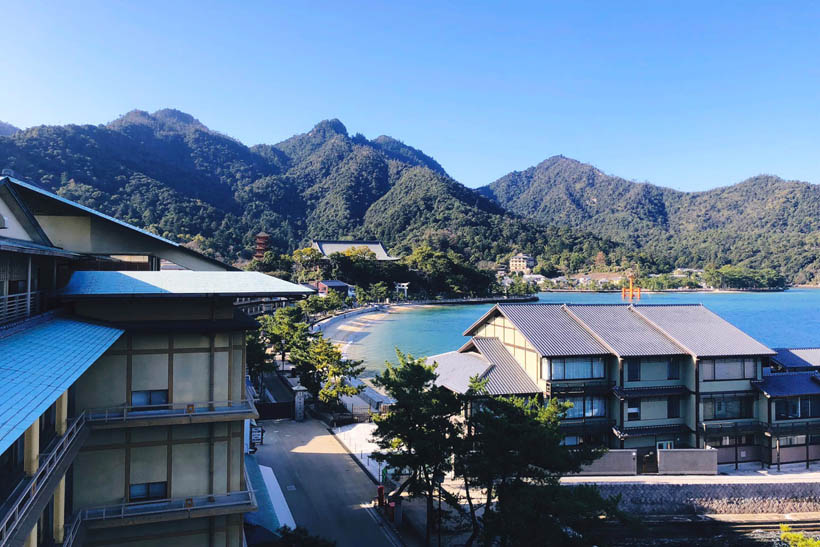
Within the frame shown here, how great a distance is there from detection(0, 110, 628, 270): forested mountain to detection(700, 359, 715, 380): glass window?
7985cm

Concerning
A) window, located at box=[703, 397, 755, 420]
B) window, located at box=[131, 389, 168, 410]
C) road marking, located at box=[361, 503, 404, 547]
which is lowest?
road marking, located at box=[361, 503, 404, 547]

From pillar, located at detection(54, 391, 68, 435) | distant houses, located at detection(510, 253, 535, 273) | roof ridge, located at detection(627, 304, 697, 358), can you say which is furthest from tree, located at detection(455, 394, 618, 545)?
distant houses, located at detection(510, 253, 535, 273)

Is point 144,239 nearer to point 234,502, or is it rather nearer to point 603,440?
point 234,502

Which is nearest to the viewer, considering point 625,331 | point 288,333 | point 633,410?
point 633,410

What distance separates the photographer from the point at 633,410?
53.2ft

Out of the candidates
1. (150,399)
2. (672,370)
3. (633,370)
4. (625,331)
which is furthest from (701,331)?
(150,399)

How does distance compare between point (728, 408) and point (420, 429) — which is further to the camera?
point (728, 408)

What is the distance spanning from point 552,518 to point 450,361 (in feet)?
30.1

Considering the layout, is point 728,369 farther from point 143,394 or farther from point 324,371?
point 143,394

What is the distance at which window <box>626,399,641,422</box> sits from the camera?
16111mm

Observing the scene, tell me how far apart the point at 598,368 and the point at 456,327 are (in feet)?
141

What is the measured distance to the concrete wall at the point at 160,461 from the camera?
296 inches

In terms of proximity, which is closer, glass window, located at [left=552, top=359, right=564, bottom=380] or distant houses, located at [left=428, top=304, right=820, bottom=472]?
glass window, located at [left=552, top=359, right=564, bottom=380]

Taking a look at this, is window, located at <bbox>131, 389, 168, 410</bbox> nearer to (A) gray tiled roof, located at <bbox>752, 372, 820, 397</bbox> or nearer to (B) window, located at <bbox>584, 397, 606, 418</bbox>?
(B) window, located at <bbox>584, 397, 606, 418</bbox>
